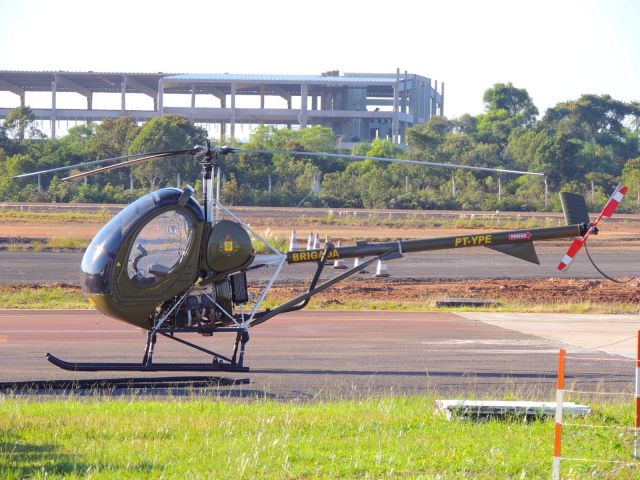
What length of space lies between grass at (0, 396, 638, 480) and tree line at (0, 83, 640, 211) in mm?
45426

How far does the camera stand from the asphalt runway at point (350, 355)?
40.2 ft

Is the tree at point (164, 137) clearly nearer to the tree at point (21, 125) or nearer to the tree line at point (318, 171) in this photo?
the tree line at point (318, 171)

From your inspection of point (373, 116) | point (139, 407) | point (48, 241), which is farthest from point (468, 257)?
point (373, 116)

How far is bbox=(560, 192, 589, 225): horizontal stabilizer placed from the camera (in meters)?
13.8

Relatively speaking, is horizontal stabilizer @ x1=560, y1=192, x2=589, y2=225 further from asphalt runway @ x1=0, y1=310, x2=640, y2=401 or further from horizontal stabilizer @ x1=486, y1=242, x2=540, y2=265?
asphalt runway @ x1=0, y1=310, x2=640, y2=401

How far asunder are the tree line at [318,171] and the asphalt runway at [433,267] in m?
22.1

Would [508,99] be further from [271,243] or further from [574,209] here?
[574,209]

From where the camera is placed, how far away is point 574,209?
13773 millimetres

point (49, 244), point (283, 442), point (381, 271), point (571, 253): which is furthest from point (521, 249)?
point (49, 244)

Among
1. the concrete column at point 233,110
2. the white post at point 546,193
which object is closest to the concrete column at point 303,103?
the concrete column at point 233,110

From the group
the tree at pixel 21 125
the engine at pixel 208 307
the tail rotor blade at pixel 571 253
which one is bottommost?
the engine at pixel 208 307

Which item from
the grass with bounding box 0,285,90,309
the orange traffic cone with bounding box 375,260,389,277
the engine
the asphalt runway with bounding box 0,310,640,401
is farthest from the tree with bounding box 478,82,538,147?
the engine

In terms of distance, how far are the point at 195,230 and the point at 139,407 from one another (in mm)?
2872

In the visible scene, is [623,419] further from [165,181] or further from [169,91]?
[169,91]
